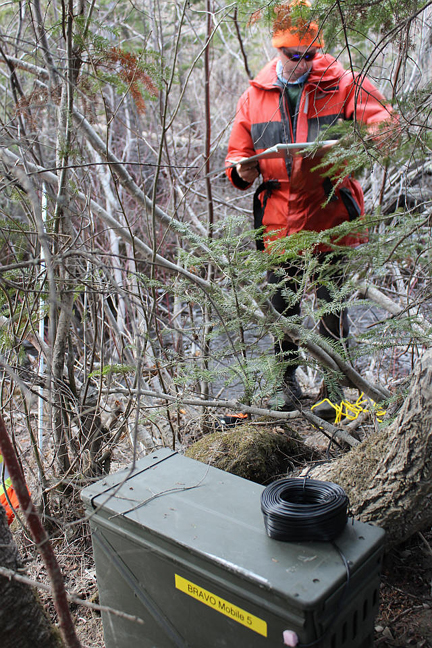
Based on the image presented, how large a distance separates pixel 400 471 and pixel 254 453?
0.86 metres

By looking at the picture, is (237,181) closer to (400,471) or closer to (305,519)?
(400,471)

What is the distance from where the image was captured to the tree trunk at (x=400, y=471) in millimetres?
1652

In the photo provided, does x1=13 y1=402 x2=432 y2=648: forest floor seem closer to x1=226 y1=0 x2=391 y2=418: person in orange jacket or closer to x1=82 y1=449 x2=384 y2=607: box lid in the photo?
x1=82 y1=449 x2=384 y2=607: box lid

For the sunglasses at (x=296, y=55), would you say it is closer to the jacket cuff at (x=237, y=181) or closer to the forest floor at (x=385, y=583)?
the jacket cuff at (x=237, y=181)

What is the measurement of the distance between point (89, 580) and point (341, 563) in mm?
1463

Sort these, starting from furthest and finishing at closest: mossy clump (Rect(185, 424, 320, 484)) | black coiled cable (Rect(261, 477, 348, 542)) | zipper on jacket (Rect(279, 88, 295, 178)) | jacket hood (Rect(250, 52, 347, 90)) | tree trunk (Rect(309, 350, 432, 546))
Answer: zipper on jacket (Rect(279, 88, 295, 178)) → jacket hood (Rect(250, 52, 347, 90)) → mossy clump (Rect(185, 424, 320, 484)) → tree trunk (Rect(309, 350, 432, 546)) → black coiled cable (Rect(261, 477, 348, 542))

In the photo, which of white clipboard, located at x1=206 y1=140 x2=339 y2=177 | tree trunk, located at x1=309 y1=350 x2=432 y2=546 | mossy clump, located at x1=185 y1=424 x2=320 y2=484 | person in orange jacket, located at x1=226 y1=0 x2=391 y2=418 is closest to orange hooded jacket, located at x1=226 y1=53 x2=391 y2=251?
person in orange jacket, located at x1=226 y1=0 x2=391 y2=418

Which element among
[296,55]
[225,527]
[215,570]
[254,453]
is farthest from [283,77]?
[215,570]

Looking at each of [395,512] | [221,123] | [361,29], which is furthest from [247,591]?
[221,123]

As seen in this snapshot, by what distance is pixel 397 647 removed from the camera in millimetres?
1728

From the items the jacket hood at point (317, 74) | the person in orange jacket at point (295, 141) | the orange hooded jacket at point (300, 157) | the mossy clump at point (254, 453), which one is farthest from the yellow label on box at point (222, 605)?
the jacket hood at point (317, 74)

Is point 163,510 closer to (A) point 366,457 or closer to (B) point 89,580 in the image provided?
(A) point 366,457

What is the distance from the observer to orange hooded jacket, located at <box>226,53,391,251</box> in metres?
3.20

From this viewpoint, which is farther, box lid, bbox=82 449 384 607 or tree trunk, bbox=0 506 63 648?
tree trunk, bbox=0 506 63 648
